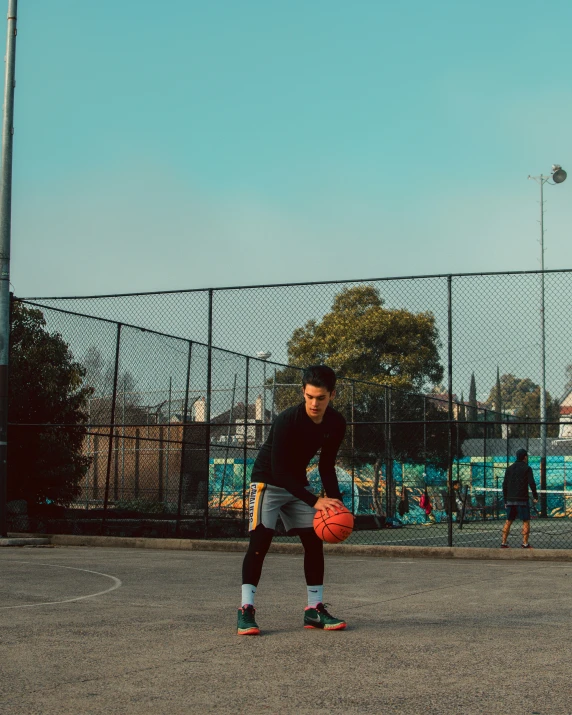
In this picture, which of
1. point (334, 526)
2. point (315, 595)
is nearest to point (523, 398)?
point (315, 595)

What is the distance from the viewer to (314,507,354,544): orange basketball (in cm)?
586

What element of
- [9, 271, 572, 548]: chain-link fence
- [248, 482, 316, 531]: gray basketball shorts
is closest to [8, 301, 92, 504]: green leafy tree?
[9, 271, 572, 548]: chain-link fence

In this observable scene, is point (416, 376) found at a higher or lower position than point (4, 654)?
higher

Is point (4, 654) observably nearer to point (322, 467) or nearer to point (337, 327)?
point (322, 467)

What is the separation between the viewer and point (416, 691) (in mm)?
4273

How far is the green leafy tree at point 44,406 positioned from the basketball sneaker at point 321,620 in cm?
1230

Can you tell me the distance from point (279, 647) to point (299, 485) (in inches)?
38.8

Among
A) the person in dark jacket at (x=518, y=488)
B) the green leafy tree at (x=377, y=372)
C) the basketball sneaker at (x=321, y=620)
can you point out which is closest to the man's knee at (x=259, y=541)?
the basketball sneaker at (x=321, y=620)

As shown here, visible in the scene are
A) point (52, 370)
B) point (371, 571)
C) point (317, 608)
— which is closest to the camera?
point (317, 608)

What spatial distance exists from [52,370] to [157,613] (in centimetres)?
1243

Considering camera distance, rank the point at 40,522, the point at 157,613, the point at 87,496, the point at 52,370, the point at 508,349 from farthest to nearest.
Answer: the point at 87,496
the point at 52,370
the point at 40,522
the point at 508,349
the point at 157,613

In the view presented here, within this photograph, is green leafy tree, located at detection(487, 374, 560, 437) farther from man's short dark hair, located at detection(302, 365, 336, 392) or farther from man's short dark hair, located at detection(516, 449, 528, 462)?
man's short dark hair, located at detection(302, 365, 336, 392)

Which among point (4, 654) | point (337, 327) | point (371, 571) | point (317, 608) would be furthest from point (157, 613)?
point (337, 327)

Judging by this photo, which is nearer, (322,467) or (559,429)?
(322,467)
